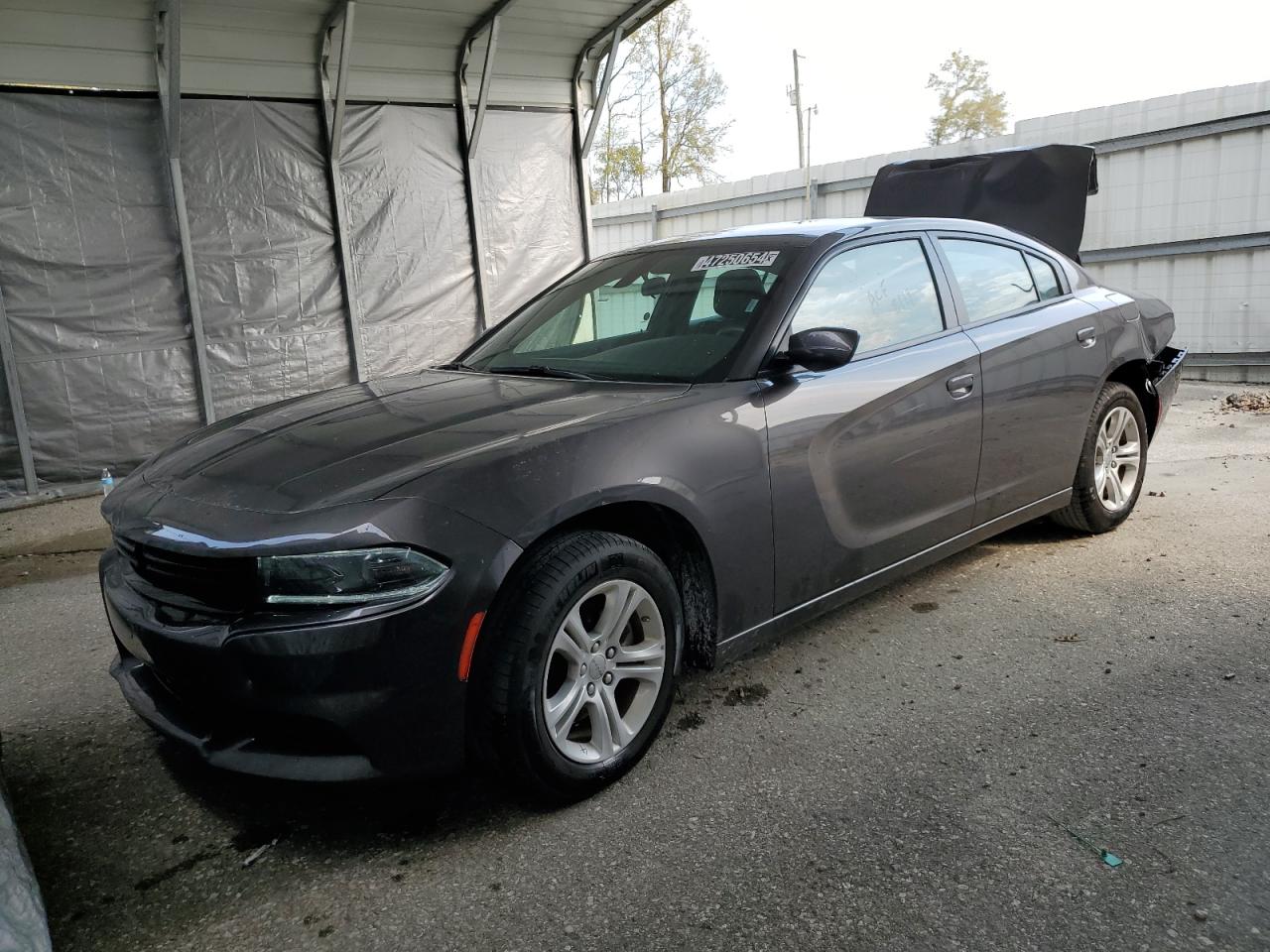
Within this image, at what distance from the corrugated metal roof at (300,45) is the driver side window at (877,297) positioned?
5897mm

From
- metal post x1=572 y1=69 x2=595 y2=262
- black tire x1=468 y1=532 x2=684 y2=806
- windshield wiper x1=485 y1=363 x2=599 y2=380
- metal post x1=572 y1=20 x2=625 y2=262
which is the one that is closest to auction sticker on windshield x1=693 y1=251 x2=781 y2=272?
windshield wiper x1=485 y1=363 x2=599 y2=380

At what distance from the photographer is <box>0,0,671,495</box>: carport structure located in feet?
22.2

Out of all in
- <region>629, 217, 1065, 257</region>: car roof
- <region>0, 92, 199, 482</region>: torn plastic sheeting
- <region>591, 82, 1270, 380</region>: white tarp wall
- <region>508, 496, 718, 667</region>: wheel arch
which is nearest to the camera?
<region>508, 496, 718, 667</region>: wheel arch

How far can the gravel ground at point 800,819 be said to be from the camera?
204 cm

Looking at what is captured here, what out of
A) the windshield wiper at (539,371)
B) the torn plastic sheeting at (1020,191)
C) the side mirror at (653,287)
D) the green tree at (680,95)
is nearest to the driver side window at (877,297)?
the side mirror at (653,287)

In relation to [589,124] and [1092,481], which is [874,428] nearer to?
[1092,481]

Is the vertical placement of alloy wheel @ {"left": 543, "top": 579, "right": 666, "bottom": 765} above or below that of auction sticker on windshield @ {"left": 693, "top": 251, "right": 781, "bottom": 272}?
below

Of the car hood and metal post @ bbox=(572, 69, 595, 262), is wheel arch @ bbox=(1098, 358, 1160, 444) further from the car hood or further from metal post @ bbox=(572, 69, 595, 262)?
metal post @ bbox=(572, 69, 595, 262)

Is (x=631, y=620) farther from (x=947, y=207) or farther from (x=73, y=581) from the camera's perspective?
(x=947, y=207)

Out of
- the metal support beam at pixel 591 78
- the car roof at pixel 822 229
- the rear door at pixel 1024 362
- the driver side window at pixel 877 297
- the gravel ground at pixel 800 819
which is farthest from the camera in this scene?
the metal support beam at pixel 591 78

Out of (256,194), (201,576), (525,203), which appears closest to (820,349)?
(201,576)

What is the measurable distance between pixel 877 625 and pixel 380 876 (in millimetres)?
2121

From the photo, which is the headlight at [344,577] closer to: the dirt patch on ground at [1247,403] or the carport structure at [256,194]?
the carport structure at [256,194]

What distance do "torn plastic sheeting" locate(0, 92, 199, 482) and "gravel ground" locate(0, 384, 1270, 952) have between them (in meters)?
3.94
